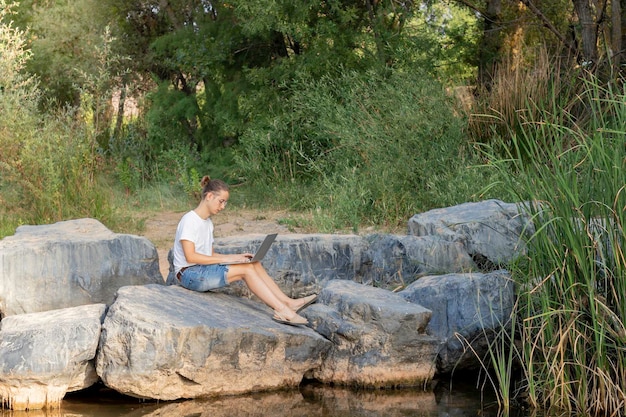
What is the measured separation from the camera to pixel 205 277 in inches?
234

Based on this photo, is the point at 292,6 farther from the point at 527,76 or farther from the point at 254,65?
the point at 527,76

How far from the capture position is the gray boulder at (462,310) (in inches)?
227

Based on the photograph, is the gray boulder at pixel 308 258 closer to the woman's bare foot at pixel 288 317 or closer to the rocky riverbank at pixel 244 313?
the rocky riverbank at pixel 244 313

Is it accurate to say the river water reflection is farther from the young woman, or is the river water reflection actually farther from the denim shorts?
the denim shorts

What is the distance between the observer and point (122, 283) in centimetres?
629

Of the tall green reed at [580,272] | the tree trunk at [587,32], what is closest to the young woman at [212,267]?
the tall green reed at [580,272]

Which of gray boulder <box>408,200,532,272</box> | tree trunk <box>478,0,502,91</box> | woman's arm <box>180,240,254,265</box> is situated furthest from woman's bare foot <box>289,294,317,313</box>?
tree trunk <box>478,0,502,91</box>

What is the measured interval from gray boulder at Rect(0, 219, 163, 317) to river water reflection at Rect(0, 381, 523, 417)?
0.92 metres

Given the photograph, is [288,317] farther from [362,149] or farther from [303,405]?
[362,149]

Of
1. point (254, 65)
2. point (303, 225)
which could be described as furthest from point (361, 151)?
point (254, 65)

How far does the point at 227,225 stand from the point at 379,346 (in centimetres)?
421

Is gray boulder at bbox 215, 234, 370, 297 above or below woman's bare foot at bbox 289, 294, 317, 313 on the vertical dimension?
above

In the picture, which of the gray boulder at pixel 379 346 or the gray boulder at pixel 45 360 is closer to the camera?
the gray boulder at pixel 45 360

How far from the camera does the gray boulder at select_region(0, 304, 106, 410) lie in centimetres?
508
